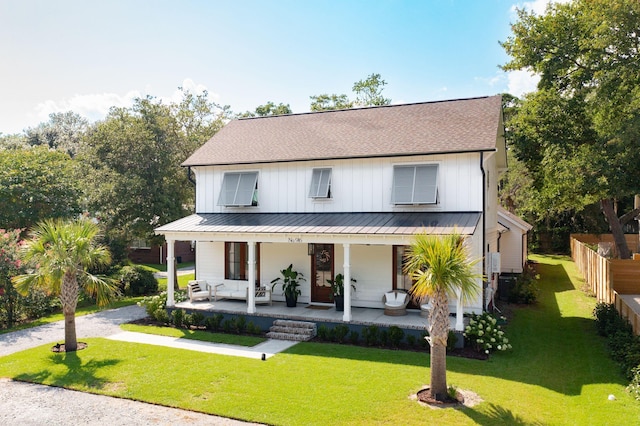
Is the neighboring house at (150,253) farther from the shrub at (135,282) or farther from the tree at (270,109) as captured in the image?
the tree at (270,109)

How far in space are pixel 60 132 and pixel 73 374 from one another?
218 feet

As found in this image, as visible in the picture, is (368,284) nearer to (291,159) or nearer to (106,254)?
(291,159)

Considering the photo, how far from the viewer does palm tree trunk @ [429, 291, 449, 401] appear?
9.11 m

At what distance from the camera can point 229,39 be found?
17406 mm

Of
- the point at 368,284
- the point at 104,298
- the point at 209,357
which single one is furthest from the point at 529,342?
the point at 104,298

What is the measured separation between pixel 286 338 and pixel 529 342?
24.1ft

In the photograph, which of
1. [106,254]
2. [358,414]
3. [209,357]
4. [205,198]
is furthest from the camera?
[205,198]

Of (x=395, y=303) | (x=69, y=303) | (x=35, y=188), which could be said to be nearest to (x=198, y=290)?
(x=69, y=303)

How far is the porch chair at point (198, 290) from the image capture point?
17.2 metres

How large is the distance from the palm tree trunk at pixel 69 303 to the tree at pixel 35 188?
8076 millimetres

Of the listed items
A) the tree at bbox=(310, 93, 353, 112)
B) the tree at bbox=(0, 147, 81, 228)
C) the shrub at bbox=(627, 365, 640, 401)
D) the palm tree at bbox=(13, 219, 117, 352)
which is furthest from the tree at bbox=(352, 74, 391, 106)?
the shrub at bbox=(627, 365, 640, 401)

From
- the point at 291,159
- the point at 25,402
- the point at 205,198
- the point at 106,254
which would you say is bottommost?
the point at 25,402

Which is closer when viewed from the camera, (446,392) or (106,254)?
(446,392)

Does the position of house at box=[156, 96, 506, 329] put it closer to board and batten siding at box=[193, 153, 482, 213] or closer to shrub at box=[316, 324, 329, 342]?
board and batten siding at box=[193, 153, 482, 213]
